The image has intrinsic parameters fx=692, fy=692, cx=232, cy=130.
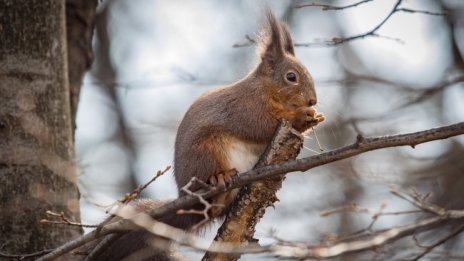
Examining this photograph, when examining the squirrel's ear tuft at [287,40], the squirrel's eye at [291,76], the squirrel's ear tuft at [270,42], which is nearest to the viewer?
the squirrel's eye at [291,76]

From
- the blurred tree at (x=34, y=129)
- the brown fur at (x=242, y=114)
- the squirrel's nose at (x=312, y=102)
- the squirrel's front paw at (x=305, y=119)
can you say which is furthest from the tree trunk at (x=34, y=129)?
the squirrel's nose at (x=312, y=102)

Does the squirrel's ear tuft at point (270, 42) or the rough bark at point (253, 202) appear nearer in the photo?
the rough bark at point (253, 202)

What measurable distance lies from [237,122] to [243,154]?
19 centimetres

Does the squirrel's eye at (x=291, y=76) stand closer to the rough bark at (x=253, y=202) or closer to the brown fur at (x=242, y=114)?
the brown fur at (x=242, y=114)

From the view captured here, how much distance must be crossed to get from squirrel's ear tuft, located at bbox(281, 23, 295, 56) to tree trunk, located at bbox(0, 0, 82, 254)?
4.35 feet

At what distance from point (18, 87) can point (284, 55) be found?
1528 millimetres

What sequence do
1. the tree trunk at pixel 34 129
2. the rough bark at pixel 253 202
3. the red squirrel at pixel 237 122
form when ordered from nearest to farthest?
the rough bark at pixel 253 202 < the tree trunk at pixel 34 129 < the red squirrel at pixel 237 122

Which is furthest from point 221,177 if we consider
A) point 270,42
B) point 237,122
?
point 270,42

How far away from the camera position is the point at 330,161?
2486 mm

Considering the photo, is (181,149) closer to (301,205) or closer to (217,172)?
(217,172)

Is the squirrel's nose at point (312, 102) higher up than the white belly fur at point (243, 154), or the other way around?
the squirrel's nose at point (312, 102)

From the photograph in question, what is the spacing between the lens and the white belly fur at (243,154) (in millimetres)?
3457

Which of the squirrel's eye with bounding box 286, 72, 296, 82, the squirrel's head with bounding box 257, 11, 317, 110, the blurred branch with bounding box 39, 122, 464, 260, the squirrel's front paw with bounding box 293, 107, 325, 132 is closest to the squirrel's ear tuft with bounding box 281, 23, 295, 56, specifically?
the squirrel's head with bounding box 257, 11, 317, 110

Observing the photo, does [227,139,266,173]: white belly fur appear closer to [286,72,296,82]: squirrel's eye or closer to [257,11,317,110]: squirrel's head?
[257,11,317,110]: squirrel's head
